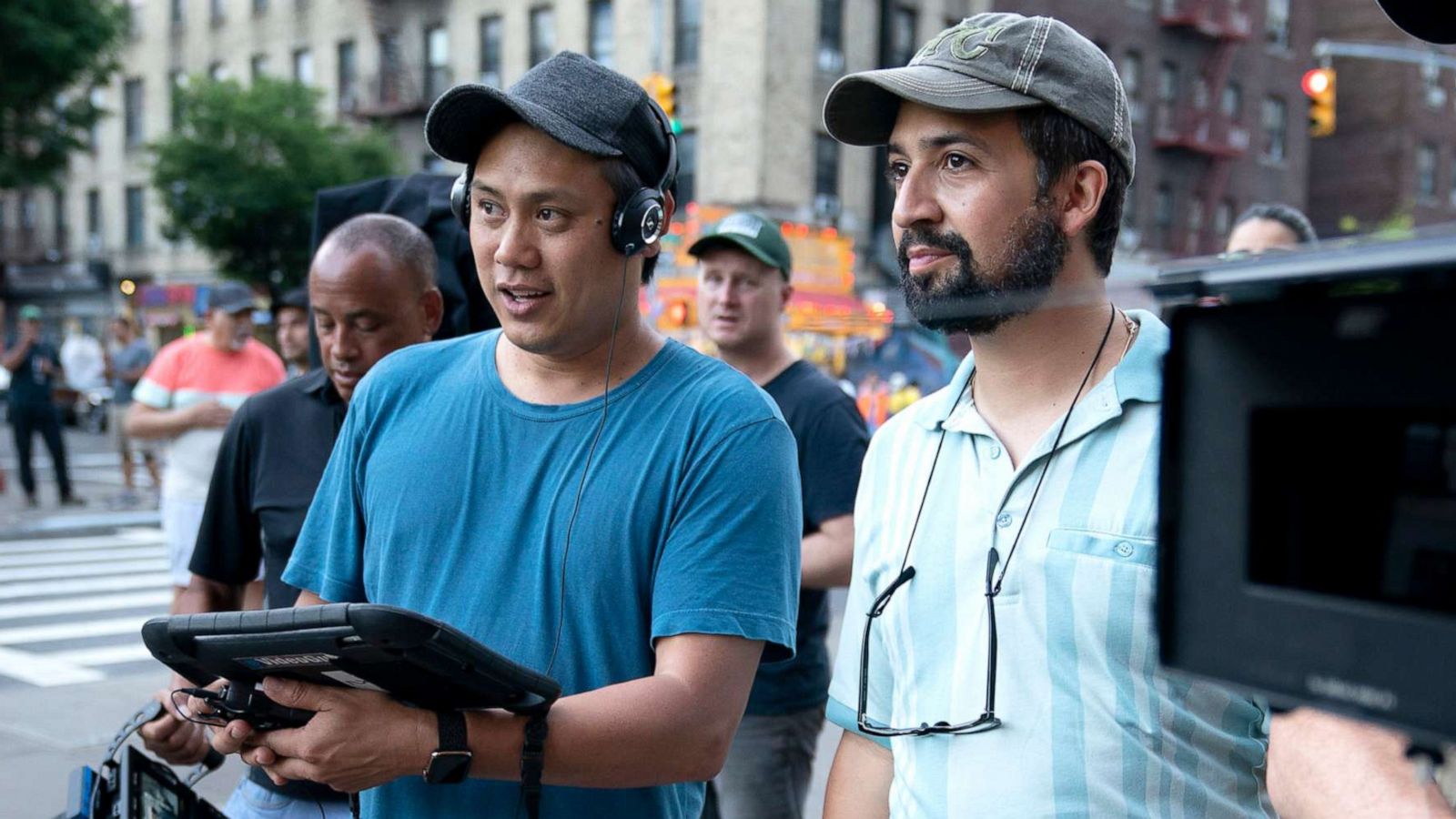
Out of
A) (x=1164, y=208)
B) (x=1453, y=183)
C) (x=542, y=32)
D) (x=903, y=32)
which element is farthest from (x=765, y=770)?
(x=1453, y=183)

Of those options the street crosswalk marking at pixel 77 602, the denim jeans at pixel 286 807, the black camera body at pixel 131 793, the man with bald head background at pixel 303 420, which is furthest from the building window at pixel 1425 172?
the black camera body at pixel 131 793

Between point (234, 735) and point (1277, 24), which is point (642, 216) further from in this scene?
point (1277, 24)

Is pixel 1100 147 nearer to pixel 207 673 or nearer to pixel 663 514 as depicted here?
pixel 663 514

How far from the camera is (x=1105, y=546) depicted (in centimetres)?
177

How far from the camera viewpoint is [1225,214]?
37.1 metres

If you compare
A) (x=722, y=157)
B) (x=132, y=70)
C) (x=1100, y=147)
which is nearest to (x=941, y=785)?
(x=1100, y=147)

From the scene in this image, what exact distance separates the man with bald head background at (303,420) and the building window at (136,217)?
41713mm

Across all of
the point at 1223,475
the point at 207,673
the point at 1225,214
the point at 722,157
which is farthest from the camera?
the point at 1225,214

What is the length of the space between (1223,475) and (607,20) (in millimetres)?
29737

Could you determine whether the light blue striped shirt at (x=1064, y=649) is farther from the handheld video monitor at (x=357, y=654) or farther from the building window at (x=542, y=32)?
the building window at (x=542, y=32)

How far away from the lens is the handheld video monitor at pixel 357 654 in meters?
1.53

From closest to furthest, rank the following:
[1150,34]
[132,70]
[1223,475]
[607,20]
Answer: [1223,475] → [607,20] → [1150,34] → [132,70]

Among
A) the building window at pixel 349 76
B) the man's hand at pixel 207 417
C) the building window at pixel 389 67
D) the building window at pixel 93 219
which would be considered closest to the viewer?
the man's hand at pixel 207 417


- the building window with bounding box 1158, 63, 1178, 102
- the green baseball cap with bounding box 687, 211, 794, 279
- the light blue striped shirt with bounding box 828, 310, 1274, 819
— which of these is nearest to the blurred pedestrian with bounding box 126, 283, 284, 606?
the green baseball cap with bounding box 687, 211, 794, 279
